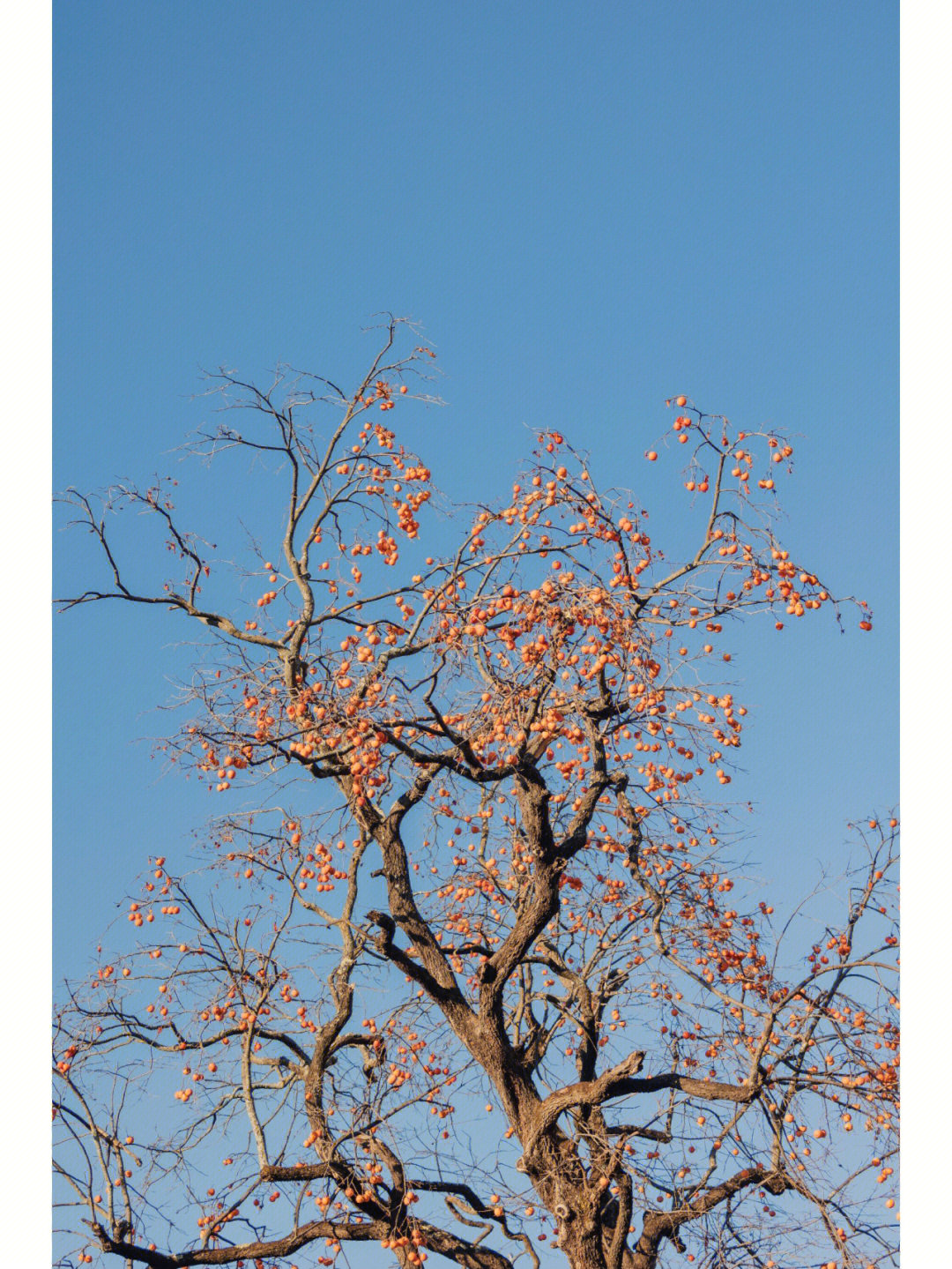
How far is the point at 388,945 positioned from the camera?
19.9ft

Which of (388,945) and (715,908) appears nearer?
(388,945)

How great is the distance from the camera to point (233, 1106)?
6.72m

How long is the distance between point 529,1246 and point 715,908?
1.82m
